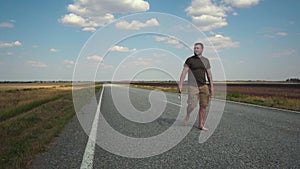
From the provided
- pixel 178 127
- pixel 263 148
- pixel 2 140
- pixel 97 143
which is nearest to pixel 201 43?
pixel 178 127

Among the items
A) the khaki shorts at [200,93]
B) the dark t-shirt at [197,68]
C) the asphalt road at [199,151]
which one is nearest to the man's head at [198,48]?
the dark t-shirt at [197,68]

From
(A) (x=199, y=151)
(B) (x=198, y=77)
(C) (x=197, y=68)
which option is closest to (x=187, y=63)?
(C) (x=197, y=68)

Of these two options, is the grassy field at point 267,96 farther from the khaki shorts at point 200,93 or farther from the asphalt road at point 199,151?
the asphalt road at point 199,151

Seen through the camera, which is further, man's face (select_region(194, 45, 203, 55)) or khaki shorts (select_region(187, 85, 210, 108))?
khaki shorts (select_region(187, 85, 210, 108))

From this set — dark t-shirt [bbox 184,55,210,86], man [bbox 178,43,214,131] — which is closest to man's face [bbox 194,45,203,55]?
man [bbox 178,43,214,131]

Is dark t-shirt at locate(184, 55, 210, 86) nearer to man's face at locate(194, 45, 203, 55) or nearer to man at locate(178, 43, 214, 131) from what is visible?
man at locate(178, 43, 214, 131)

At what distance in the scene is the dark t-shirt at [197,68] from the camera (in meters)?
6.52

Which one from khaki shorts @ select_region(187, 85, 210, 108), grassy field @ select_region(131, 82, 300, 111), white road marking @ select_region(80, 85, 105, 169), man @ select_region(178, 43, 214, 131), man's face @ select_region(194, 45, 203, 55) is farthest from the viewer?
grassy field @ select_region(131, 82, 300, 111)

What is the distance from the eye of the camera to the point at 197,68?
21.4ft

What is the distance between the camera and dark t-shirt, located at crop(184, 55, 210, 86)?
6.52 meters

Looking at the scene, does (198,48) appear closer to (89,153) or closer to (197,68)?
(197,68)

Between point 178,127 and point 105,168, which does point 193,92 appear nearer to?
point 178,127

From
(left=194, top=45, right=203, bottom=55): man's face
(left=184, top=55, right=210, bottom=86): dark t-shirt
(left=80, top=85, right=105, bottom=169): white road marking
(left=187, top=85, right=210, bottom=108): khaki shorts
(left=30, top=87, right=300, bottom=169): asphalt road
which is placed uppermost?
(left=194, top=45, right=203, bottom=55): man's face

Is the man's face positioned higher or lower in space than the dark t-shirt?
higher
